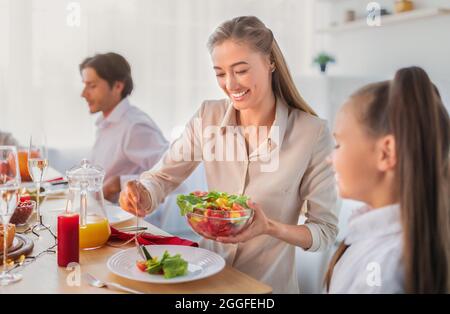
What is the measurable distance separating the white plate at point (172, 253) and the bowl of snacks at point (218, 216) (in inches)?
1.9

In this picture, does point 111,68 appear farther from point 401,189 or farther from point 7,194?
point 401,189

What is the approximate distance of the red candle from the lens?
1.02 m

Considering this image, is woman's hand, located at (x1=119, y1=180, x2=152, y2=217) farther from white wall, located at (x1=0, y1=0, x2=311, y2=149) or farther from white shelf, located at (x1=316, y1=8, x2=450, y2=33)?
white wall, located at (x1=0, y1=0, x2=311, y2=149)

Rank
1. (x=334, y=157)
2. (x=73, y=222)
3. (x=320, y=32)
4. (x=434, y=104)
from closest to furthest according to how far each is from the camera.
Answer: (x=434, y=104) → (x=334, y=157) → (x=73, y=222) → (x=320, y=32)

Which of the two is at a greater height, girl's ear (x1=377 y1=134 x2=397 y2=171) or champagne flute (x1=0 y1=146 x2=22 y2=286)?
girl's ear (x1=377 y1=134 x2=397 y2=171)

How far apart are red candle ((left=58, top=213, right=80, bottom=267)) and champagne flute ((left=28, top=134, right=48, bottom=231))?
351 mm

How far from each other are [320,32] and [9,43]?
190 centimetres

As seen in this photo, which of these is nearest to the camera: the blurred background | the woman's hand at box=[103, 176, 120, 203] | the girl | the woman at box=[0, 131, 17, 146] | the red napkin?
the girl

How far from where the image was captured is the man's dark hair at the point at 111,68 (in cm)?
249

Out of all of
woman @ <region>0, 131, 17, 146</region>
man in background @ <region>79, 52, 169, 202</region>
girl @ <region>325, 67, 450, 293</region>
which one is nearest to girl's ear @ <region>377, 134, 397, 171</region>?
girl @ <region>325, 67, 450, 293</region>

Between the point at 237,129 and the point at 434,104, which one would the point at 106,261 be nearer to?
the point at 237,129

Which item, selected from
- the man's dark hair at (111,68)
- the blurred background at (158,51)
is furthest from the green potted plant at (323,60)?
the man's dark hair at (111,68)
